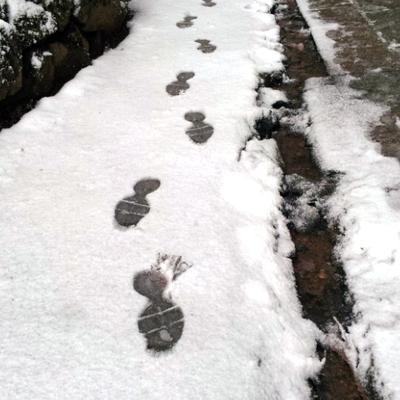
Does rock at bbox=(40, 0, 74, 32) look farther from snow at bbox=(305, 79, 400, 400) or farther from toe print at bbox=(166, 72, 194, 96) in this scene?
snow at bbox=(305, 79, 400, 400)

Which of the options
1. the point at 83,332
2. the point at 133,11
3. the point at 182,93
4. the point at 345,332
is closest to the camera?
the point at 83,332

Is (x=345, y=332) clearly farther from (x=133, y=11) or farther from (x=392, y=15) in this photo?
(x=133, y=11)

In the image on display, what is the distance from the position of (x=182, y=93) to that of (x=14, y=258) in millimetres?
1846

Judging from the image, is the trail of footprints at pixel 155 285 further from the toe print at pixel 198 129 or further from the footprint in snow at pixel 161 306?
the toe print at pixel 198 129

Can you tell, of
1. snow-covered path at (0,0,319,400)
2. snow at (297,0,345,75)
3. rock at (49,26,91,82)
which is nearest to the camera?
snow-covered path at (0,0,319,400)

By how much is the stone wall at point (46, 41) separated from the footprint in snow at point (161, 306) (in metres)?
1.63

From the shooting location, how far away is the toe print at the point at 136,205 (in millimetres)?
2225

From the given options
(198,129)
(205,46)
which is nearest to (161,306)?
(198,129)

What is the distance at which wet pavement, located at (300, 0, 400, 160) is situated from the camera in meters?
2.88

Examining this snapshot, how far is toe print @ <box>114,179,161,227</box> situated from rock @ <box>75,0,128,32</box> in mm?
1868

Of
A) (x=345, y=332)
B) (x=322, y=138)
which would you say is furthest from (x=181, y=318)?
(x=322, y=138)

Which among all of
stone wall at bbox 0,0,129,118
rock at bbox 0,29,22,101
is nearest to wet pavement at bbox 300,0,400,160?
stone wall at bbox 0,0,129,118

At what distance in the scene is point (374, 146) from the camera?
8.84ft

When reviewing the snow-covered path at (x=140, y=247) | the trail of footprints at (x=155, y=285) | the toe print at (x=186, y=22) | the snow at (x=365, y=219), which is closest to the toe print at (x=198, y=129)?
the snow-covered path at (x=140, y=247)
